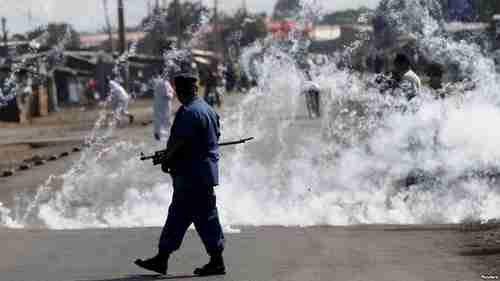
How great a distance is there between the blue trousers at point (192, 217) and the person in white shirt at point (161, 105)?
461 inches

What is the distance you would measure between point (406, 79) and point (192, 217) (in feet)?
23.0

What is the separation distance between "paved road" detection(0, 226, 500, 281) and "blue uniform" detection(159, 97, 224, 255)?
357 mm

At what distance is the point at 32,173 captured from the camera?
1969 cm

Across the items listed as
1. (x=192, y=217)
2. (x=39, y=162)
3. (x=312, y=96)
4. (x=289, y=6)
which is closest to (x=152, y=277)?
(x=192, y=217)

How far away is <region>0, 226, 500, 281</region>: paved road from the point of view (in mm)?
8805

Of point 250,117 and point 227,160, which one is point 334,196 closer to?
point 227,160

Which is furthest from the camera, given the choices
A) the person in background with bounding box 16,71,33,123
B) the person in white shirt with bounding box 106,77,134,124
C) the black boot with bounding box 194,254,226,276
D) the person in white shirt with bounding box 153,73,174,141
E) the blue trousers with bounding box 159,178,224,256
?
the person in background with bounding box 16,71,33,123

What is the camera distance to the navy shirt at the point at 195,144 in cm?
841

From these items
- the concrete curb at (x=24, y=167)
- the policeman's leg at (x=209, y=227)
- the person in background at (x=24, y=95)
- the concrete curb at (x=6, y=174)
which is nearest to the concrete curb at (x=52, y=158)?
the concrete curb at (x=24, y=167)

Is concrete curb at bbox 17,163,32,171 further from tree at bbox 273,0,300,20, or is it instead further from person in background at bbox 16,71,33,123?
person in background at bbox 16,71,33,123

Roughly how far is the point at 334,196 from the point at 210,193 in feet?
18.0

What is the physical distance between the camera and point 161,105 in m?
→ 20.5

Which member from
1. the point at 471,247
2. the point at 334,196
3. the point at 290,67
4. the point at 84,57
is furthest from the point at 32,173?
the point at 84,57

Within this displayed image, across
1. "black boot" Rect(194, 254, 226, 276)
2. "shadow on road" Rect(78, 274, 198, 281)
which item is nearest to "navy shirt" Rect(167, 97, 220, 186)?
"black boot" Rect(194, 254, 226, 276)
